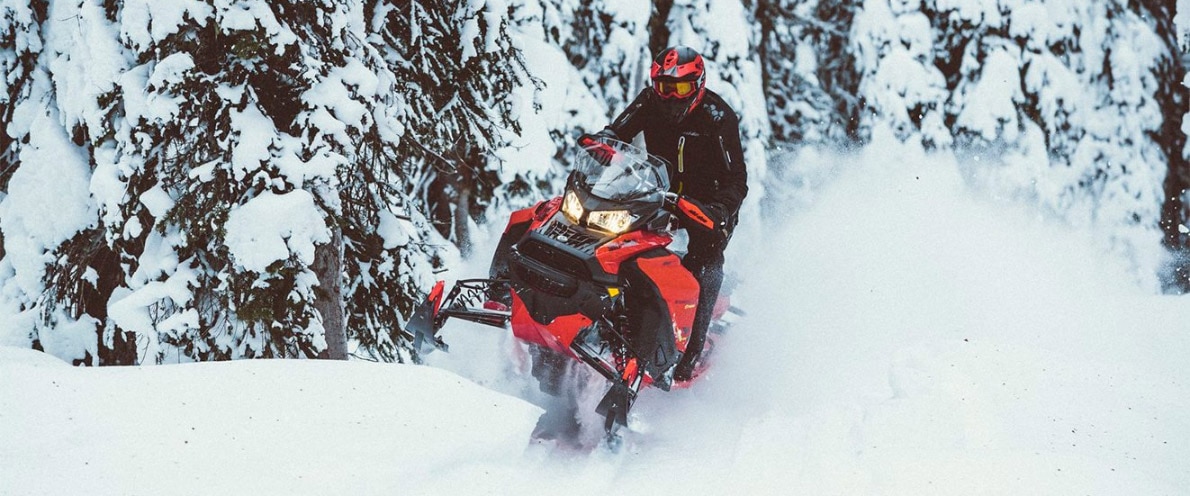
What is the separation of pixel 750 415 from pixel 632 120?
2.20 m

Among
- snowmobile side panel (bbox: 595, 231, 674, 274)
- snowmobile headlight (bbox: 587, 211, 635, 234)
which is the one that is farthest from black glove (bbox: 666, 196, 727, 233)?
snowmobile headlight (bbox: 587, 211, 635, 234)

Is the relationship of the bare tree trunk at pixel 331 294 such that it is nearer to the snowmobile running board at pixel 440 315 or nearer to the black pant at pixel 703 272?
the snowmobile running board at pixel 440 315

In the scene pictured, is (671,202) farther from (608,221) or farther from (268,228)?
(268,228)

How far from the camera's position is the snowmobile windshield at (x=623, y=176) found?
4.98m

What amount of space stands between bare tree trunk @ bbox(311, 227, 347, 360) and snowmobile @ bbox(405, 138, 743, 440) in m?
1.01

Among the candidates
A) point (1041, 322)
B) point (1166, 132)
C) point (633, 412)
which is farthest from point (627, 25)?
point (1166, 132)

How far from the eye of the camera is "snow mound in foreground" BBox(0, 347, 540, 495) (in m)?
3.31

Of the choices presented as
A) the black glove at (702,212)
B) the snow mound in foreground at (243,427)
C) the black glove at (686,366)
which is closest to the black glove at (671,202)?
the black glove at (702,212)

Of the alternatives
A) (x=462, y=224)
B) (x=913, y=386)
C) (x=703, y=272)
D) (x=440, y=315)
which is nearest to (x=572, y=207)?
(x=440, y=315)

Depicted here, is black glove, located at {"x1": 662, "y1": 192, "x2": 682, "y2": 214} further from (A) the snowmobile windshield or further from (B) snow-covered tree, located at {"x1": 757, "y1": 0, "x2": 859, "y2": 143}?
(B) snow-covered tree, located at {"x1": 757, "y1": 0, "x2": 859, "y2": 143}

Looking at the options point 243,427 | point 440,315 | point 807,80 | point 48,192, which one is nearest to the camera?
point 243,427

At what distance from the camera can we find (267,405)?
4.04 meters

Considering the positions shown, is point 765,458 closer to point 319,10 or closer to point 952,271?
point 319,10

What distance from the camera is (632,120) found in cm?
577
